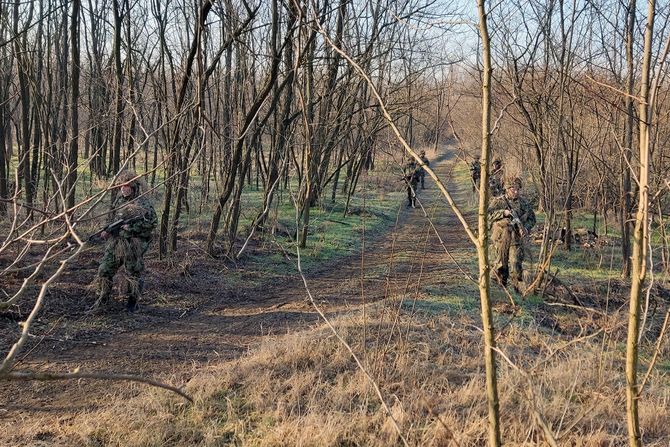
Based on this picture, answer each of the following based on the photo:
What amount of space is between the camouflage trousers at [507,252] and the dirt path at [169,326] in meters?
0.90

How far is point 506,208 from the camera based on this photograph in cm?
835

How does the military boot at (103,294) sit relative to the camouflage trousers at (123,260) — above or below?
below

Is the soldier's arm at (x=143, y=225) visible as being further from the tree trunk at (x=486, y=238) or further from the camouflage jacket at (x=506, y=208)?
the tree trunk at (x=486, y=238)

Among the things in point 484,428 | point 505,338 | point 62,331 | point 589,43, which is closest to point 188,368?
point 62,331

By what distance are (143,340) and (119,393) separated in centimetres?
154

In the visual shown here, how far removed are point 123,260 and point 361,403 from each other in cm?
379

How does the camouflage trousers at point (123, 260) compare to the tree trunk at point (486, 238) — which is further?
the camouflage trousers at point (123, 260)

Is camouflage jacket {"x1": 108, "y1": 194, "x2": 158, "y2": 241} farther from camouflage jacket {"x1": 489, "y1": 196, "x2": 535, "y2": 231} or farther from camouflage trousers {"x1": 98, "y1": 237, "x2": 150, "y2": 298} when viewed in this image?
camouflage jacket {"x1": 489, "y1": 196, "x2": 535, "y2": 231}

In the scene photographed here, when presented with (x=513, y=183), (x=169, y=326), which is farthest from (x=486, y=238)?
(x=513, y=183)

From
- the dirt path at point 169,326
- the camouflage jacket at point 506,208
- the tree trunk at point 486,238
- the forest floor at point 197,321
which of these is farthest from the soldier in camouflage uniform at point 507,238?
the tree trunk at point 486,238

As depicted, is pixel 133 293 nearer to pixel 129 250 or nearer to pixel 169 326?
pixel 129 250

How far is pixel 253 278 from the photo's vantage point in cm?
904

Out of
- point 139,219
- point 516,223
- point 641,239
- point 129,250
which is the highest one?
point 641,239

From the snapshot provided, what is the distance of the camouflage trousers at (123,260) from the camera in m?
6.53
